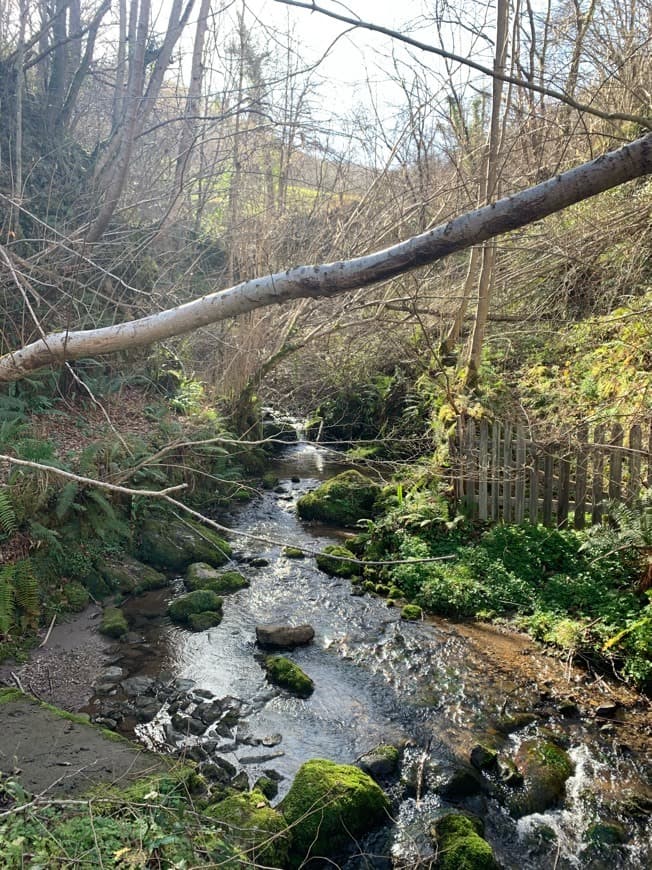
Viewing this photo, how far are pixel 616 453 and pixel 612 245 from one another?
14.7ft

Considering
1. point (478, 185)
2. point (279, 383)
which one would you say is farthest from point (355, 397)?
point (478, 185)

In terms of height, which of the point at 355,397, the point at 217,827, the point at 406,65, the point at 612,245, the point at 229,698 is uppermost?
the point at 406,65

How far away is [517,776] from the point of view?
495 centimetres

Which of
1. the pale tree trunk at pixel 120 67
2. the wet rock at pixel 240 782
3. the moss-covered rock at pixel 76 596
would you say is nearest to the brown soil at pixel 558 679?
the wet rock at pixel 240 782

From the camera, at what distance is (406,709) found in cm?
595

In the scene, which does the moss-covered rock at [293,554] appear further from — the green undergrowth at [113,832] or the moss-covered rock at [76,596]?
the green undergrowth at [113,832]

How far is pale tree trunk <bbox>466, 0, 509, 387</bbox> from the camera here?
8.62m

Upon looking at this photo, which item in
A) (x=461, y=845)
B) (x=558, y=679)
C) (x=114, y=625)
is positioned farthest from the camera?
(x=114, y=625)

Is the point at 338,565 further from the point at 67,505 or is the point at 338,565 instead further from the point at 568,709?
the point at 568,709

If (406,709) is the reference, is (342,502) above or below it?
above

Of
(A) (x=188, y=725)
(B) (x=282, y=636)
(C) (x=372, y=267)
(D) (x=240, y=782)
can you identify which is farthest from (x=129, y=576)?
(C) (x=372, y=267)

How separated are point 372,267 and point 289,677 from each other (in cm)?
450

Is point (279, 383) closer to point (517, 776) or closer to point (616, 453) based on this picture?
point (616, 453)

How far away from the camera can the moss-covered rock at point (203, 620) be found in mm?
7445
